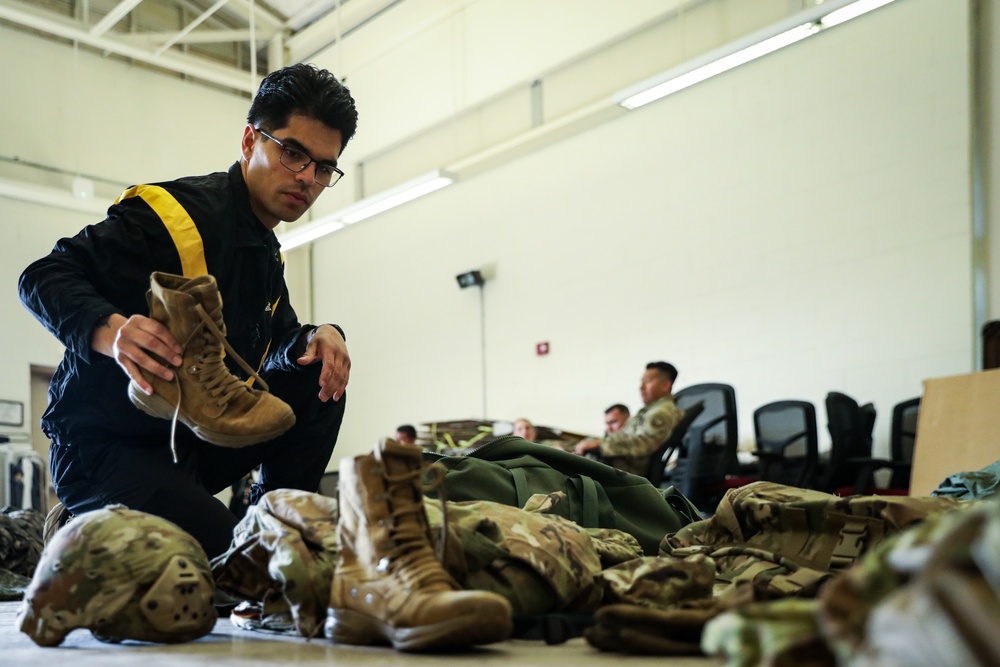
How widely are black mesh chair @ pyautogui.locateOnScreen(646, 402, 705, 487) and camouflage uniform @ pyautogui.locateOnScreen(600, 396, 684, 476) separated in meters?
0.03

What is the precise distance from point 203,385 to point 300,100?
81cm

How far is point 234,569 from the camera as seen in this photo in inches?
67.2

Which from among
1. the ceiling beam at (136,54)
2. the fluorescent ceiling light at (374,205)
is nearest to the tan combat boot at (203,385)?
the fluorescent ceiling light at (374,205)

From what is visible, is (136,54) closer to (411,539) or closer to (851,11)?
(851,11)

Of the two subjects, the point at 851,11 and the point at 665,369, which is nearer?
the point at 851,11

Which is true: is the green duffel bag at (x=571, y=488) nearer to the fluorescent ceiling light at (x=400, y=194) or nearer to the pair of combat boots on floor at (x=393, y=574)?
the pair of combat boots on floor at (x=393, y=574)

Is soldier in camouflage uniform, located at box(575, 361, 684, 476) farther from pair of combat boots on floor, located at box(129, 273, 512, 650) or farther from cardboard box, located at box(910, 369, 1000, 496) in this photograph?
pair of combat boots on floor, located at box(129, 273, 512, 650)

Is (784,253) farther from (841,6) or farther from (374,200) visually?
(374,200)

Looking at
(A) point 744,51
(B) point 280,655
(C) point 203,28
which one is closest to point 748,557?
(B) point 280,655

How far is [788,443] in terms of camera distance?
555 cm

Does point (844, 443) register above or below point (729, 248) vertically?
below

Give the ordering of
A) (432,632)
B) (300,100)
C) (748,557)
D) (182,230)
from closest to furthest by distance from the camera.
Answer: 1. (432,632)
2. (748,557)
3. (182,230)
4. (300,100)

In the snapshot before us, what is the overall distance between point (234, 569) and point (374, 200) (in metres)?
6.18

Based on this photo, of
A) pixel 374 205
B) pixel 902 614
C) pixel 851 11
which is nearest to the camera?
pixel 902 614
